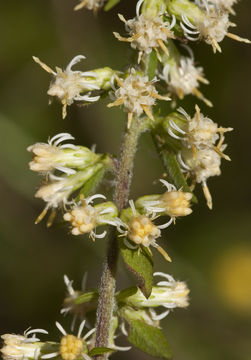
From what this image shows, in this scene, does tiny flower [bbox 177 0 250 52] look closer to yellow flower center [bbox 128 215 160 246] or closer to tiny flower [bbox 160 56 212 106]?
tiny flower [bbox 160 56 212 106]

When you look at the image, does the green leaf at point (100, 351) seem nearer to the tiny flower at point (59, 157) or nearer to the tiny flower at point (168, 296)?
the tiny flower at point (168, 296)

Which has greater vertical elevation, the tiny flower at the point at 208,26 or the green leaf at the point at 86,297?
the tiny flower at the point at 208,26

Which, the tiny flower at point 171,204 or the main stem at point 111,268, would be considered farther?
the main stem at point 111,268

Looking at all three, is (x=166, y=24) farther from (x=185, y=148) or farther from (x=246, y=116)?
(x=246, y=116)

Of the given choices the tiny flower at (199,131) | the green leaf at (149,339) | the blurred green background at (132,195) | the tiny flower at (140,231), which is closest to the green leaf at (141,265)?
the tiny flower at (140,231)

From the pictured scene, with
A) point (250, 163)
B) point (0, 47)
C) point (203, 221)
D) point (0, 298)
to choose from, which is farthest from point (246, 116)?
point (0, 298)

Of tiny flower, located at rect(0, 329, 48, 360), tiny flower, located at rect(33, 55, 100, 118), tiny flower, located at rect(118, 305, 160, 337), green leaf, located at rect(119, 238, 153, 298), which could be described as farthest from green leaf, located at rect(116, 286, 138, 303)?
tiny flower, located at rect(33, 55, 100, 118)
